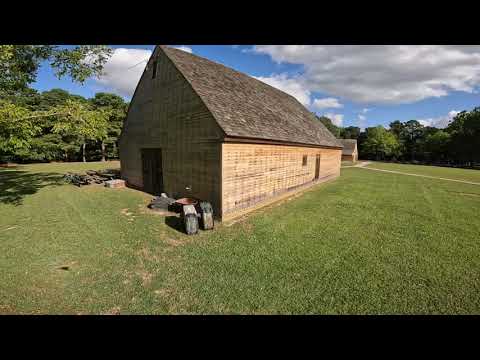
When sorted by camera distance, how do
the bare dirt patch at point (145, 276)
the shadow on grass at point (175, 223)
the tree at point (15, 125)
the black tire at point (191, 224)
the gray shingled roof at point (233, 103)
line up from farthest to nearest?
the gray shingled roof at point (233, 103) → the tree at point (15, 125) → the shadow on grass at point (175, 223) → the black tire at point (191, 224) → the bare dirt patch at point (145, 276)

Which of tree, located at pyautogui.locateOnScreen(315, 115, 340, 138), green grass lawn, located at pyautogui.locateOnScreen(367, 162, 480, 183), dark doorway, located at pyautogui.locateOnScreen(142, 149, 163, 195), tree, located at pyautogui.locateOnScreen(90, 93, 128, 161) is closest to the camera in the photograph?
dark doorway, located at pyautogui.locateOnScreen(142, 149, 163, 195)

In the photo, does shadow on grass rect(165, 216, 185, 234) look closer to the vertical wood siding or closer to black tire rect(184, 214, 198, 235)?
black tire rect(184, 214, 198, 235)

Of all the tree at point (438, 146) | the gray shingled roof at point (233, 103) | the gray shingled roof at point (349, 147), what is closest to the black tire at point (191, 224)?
the gray shingled roof at point (233, 103)

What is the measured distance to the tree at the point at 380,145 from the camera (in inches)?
2751

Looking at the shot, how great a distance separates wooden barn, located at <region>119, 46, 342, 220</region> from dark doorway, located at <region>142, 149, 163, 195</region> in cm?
6

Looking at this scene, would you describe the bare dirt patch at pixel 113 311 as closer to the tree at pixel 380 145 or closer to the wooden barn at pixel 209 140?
the wooden barn at pixel 209 140

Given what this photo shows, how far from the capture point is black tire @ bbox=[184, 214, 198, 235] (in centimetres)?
756

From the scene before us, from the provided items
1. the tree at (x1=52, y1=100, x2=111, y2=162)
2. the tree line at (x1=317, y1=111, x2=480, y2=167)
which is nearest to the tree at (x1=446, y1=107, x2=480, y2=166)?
the tree line at (x1=317, y1=111, x2=480, y2=167)

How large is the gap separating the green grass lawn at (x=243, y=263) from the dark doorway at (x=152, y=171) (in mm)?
3224
